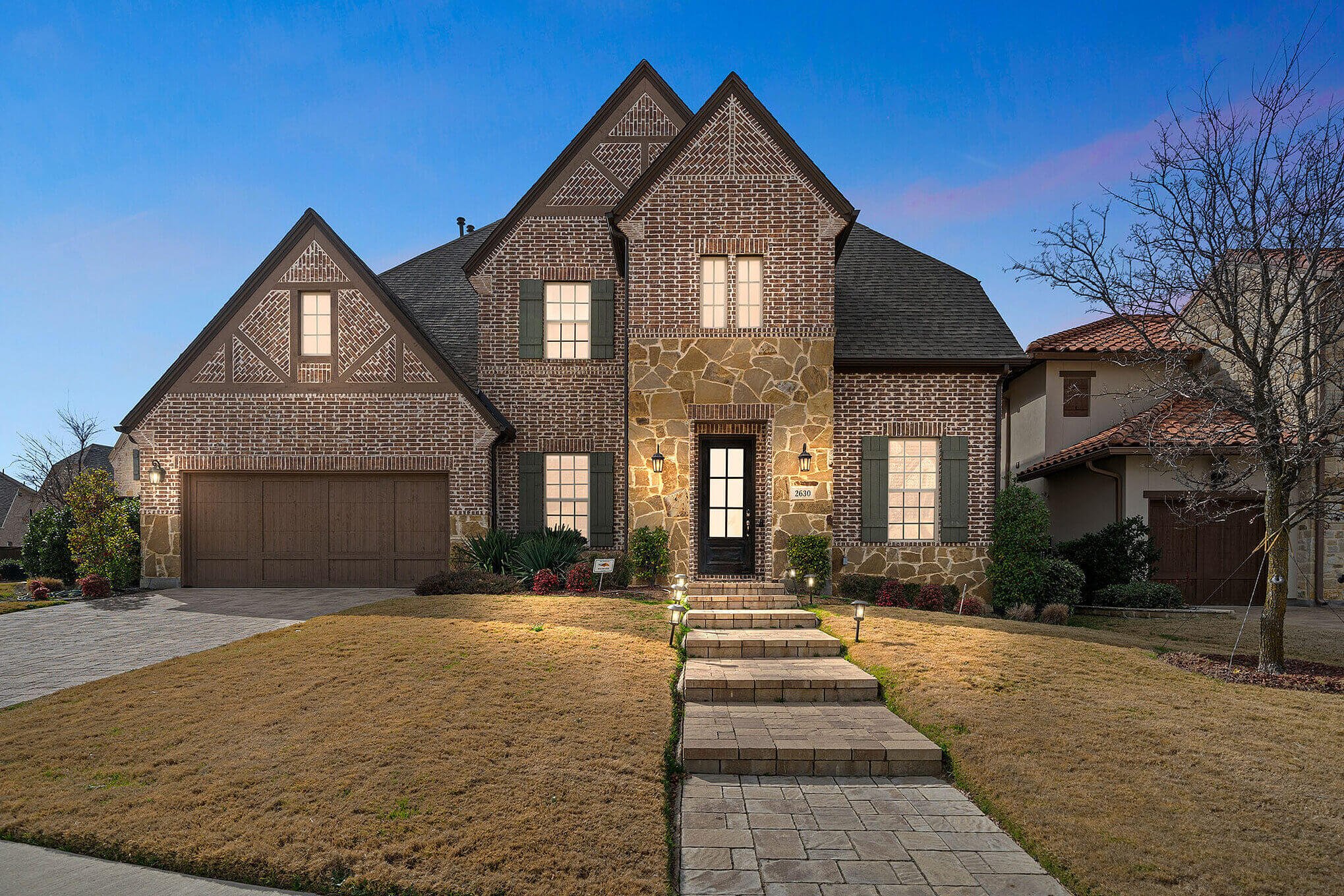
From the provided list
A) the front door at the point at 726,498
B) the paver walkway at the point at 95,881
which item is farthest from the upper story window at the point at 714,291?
the paver walkway at the point at 95,881

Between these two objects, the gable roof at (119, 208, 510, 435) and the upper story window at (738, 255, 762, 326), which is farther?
the gable roof at (119, 208, 510, 435)

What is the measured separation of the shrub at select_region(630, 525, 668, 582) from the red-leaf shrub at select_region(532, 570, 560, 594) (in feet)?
4.47

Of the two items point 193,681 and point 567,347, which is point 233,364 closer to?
point 567,347

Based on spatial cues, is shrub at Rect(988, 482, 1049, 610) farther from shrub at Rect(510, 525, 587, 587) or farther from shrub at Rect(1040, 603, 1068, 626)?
shrub at Rect(510, 525, 587, 587)

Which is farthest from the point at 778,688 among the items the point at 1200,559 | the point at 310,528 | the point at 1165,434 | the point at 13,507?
the point at 13,507

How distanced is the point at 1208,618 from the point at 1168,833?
10.6 metres

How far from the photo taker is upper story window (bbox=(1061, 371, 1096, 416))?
16.9 metres

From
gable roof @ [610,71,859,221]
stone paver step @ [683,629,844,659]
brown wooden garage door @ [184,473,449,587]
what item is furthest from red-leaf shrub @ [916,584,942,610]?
brown wooden garage door @ [184,473,449,587]

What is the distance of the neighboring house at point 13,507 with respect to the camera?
3678 cm

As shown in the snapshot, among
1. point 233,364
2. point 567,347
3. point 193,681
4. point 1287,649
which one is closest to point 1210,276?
point 1287,649

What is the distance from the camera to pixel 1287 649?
386 inches

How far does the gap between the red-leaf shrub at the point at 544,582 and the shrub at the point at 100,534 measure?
8.41m

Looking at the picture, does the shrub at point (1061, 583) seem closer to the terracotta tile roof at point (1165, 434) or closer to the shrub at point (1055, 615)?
the shrub at point (1055, 615)

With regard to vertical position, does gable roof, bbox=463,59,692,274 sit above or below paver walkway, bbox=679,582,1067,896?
above
